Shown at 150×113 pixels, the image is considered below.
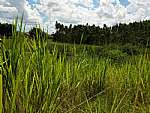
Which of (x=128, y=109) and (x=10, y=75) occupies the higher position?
(x=10, y=75)

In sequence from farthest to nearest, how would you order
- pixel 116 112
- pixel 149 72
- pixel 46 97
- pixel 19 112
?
pixel 149 72 < pixel 116 112 < pixel 46 97 < pixel 19 112

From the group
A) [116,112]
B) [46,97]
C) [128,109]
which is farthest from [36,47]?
[128,109]

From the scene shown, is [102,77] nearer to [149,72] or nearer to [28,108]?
[149,72]

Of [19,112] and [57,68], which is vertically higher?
[57,68]

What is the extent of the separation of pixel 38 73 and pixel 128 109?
1.06 meters

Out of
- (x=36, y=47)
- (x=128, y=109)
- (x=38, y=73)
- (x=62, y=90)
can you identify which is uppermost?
(x=36, y=47)

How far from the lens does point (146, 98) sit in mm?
3225

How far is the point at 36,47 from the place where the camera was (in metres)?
2.52

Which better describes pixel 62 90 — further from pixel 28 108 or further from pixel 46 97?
pixel 28 108

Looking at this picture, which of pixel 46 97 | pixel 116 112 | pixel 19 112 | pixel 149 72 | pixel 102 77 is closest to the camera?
pixel 19 112

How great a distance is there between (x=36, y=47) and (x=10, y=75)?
493mm

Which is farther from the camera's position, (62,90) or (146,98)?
(146,98)

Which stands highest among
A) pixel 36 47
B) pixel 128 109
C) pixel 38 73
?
pixel 36 47

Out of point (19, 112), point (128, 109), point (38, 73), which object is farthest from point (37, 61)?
point (128, 109)
